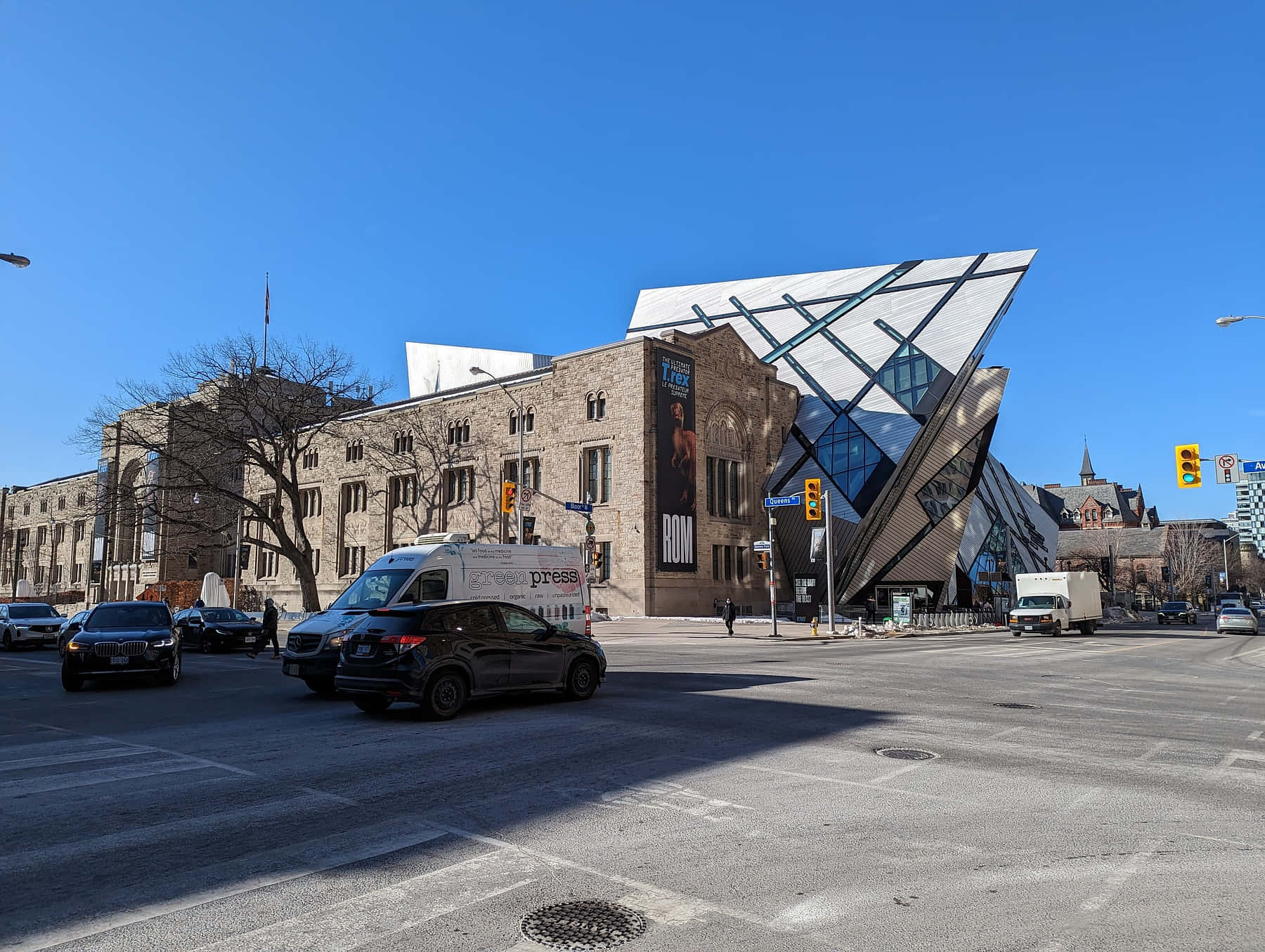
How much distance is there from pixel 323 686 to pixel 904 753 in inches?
393

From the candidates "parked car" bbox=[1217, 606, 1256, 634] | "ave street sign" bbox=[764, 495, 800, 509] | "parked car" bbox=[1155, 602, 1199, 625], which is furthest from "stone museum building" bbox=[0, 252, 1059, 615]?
"parked car" bbox=[1217, 606, 1256, 634]

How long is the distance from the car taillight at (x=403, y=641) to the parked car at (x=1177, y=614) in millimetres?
66531

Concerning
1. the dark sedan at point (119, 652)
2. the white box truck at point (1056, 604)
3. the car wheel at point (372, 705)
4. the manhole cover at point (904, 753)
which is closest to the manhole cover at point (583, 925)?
the manhole cover at point (904, 753)

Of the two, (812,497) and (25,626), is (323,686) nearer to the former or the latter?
(25,626)

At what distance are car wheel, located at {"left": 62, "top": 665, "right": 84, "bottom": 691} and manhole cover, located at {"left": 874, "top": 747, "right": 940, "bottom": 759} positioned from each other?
1392cm

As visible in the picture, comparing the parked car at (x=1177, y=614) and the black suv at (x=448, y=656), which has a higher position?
the black suv at (x=448, y=656)

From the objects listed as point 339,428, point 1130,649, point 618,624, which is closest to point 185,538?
point 339,428

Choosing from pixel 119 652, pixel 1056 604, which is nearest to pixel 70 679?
pixel 119 652

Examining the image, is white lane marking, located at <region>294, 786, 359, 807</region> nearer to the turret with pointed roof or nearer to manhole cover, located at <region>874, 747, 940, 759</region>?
Answer: manhole cover, located at <region>874, 747, 940, 759</region>

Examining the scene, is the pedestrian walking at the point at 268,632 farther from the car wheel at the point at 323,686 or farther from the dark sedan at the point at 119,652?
the car wheel at the point at 323,686

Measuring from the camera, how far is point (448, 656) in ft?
36.3

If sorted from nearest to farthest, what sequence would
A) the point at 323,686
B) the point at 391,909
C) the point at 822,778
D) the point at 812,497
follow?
the point at 391,909
the point at 822,778
the point at 323,686
the point at 812,497

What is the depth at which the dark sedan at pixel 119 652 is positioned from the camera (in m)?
15.2

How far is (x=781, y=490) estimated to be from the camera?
55.2 m
